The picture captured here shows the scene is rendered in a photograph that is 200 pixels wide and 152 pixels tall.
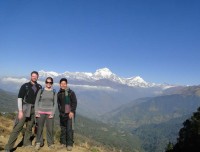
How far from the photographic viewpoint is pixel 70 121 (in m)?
14.6

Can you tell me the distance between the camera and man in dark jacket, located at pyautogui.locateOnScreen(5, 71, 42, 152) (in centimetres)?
1314

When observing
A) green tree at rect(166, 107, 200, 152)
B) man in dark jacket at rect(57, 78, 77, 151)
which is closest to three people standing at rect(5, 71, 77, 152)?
man in dark jacket at rect(57, 78, 77, 151)

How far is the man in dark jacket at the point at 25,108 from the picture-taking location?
13.1m

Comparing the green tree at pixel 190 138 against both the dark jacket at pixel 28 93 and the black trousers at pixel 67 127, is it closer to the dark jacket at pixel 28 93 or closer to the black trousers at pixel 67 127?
the black trousers at pixel 67 127

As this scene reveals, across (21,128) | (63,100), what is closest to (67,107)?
(63,100)

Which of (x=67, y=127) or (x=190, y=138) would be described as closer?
(x=67, y=127)

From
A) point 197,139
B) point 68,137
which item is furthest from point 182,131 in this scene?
point 68,137

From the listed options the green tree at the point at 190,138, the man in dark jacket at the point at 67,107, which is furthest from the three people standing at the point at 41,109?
A: the green tree at the point at 190,138

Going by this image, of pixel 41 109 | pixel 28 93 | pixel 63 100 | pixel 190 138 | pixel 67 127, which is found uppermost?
pixel 28 93

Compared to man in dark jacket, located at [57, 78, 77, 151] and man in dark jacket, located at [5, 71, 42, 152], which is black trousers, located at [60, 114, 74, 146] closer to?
man in dark jacket, located at [57, 78, 77, 151]

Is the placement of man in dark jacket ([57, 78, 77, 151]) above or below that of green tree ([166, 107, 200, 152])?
above

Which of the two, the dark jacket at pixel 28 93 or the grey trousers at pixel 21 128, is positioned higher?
the dark jacket at pixel 28 93

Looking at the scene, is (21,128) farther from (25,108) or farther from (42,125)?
(42,125)

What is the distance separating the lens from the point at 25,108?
13.5 m
